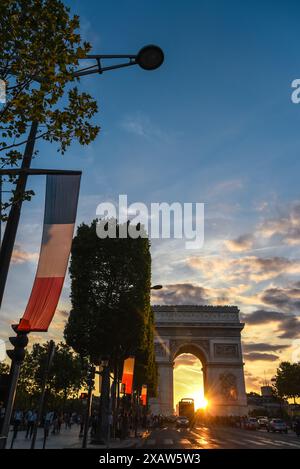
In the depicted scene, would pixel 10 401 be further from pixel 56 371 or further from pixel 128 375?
pixel 56 371

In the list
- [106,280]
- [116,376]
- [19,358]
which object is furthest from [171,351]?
[19,358]

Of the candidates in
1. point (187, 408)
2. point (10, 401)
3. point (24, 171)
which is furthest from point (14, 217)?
point (187, 408)

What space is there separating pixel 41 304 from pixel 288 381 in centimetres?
9260

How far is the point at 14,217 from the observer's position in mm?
7785

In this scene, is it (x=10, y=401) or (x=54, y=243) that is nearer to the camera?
(x=10, y=401)

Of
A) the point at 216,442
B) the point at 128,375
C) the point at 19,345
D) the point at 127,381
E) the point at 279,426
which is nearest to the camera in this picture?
the point at 19,345

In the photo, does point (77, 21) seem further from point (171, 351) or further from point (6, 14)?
point (171, 351)

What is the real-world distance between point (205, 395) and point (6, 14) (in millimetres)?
68513

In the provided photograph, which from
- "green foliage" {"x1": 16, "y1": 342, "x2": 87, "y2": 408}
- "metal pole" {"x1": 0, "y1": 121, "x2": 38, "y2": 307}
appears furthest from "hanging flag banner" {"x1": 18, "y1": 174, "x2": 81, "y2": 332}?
"green foliage" {"x1": 16, "y1": 342, "x2": 87, "y2": 408}

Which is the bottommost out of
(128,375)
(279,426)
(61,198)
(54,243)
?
Answer: (279,426)

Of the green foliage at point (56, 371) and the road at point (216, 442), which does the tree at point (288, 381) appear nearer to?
the green foliage at point (56, 371)

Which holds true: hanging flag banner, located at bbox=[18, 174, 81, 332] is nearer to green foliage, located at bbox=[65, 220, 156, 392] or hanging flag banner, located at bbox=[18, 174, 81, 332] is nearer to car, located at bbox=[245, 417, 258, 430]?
green foliage, located at bbox=[65, 220, 156, 392]

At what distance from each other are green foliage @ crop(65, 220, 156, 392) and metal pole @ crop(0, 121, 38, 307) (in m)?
16.2

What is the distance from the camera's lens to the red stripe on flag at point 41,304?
805 cm
